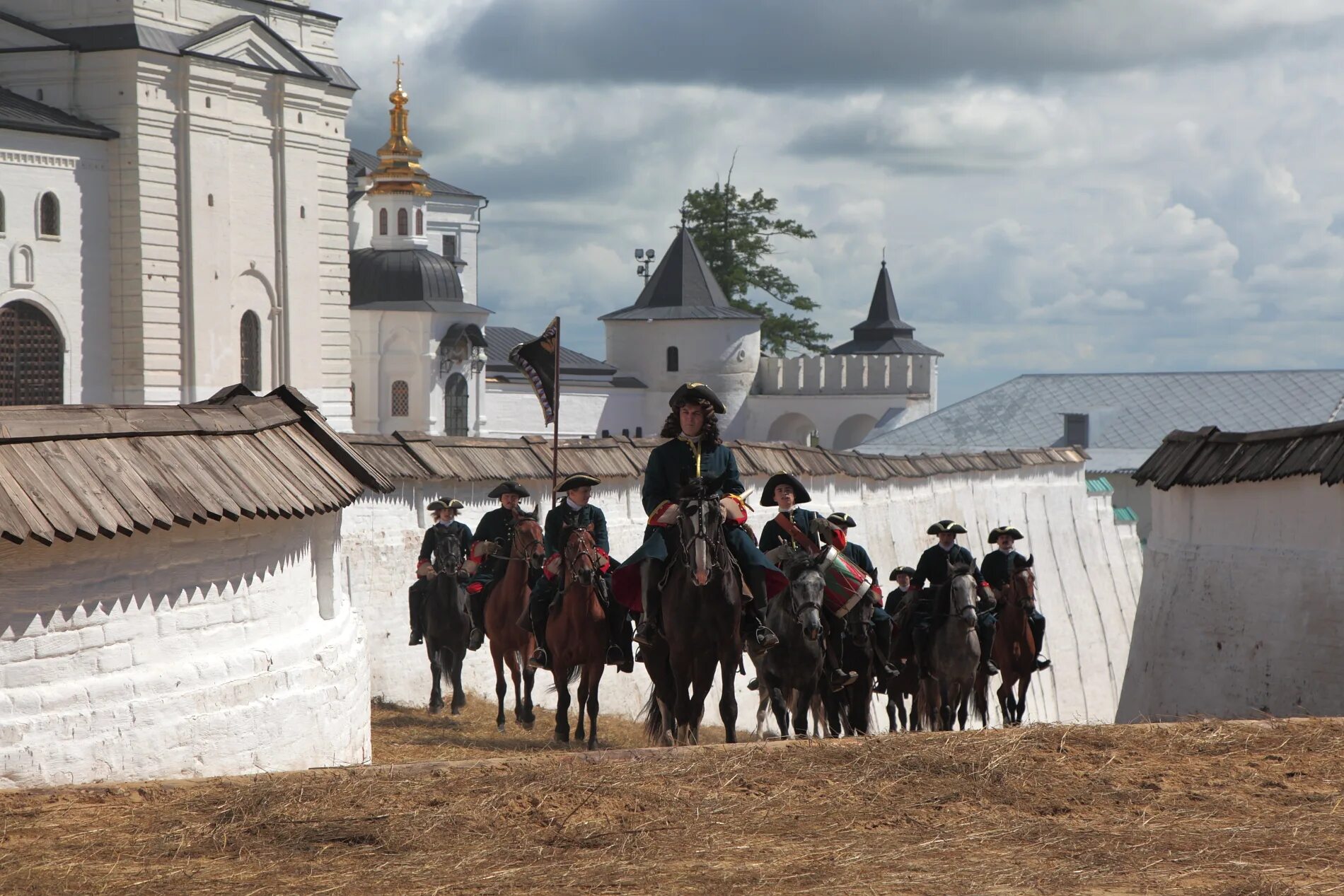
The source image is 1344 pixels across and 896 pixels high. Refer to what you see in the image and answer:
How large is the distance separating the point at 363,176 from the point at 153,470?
7046 centimetres

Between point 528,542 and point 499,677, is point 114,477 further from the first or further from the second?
point 499,677

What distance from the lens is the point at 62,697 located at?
8.95 m

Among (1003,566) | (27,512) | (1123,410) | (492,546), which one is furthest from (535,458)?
(1123,410)

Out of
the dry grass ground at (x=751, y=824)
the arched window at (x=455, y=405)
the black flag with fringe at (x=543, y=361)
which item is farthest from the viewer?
the arched window at (x=455, y=405)

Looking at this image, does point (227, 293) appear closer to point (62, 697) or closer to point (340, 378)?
point (340, 378)

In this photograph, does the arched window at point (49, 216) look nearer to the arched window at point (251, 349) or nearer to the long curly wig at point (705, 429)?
the arched window at point (251, 349)

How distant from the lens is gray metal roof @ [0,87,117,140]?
4122 centimetres

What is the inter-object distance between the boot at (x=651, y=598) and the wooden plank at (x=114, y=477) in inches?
109

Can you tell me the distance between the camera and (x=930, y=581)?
15094mm

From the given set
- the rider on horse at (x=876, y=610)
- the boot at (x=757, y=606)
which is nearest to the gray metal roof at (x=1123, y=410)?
the rider on horse at (x=876, y=610)

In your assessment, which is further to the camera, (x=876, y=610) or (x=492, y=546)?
(x=492, y=546)

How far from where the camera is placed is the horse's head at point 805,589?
11734mm

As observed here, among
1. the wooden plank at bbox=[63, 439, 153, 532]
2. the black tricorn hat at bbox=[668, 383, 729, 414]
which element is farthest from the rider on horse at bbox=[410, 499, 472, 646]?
the wooden plank at bbox=[63, 439, 153, 532]

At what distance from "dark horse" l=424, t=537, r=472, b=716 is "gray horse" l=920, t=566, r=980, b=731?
157 inches
